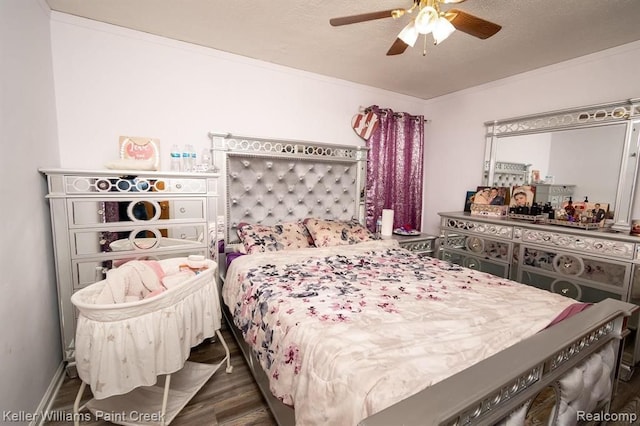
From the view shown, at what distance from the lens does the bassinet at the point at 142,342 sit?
3.94 feet

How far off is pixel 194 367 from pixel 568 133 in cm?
352

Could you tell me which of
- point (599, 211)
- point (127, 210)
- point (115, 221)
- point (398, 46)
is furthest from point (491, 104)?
point (115, 221)

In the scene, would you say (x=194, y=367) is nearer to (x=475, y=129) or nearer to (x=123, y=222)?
(x=123, y=222)

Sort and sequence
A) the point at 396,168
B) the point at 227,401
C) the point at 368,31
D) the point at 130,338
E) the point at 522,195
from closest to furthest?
the point at 130,338
the point at 227,401
the point at 368,31
the point at 522,195
the point at 396,168

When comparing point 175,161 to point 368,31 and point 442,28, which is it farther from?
point 442,28

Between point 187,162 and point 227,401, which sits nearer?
point 227,401

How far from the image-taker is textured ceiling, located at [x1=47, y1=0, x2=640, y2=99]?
1741 millimetres

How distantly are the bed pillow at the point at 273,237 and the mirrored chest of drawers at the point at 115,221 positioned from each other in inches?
12.3

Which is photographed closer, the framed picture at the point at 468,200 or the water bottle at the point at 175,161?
the water bottle at the point at 175,161

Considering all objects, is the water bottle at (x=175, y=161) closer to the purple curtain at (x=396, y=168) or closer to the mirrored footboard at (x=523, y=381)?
the purple curtain at (x=396, y=168)

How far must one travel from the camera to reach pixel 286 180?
9.16ft

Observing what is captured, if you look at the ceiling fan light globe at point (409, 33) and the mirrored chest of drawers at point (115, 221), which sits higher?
the ceiling fan light globe at point (409, 33)

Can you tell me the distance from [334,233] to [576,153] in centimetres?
221

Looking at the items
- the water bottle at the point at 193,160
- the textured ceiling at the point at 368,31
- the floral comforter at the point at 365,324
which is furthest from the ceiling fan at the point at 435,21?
the water bottle at the point at 193,160
